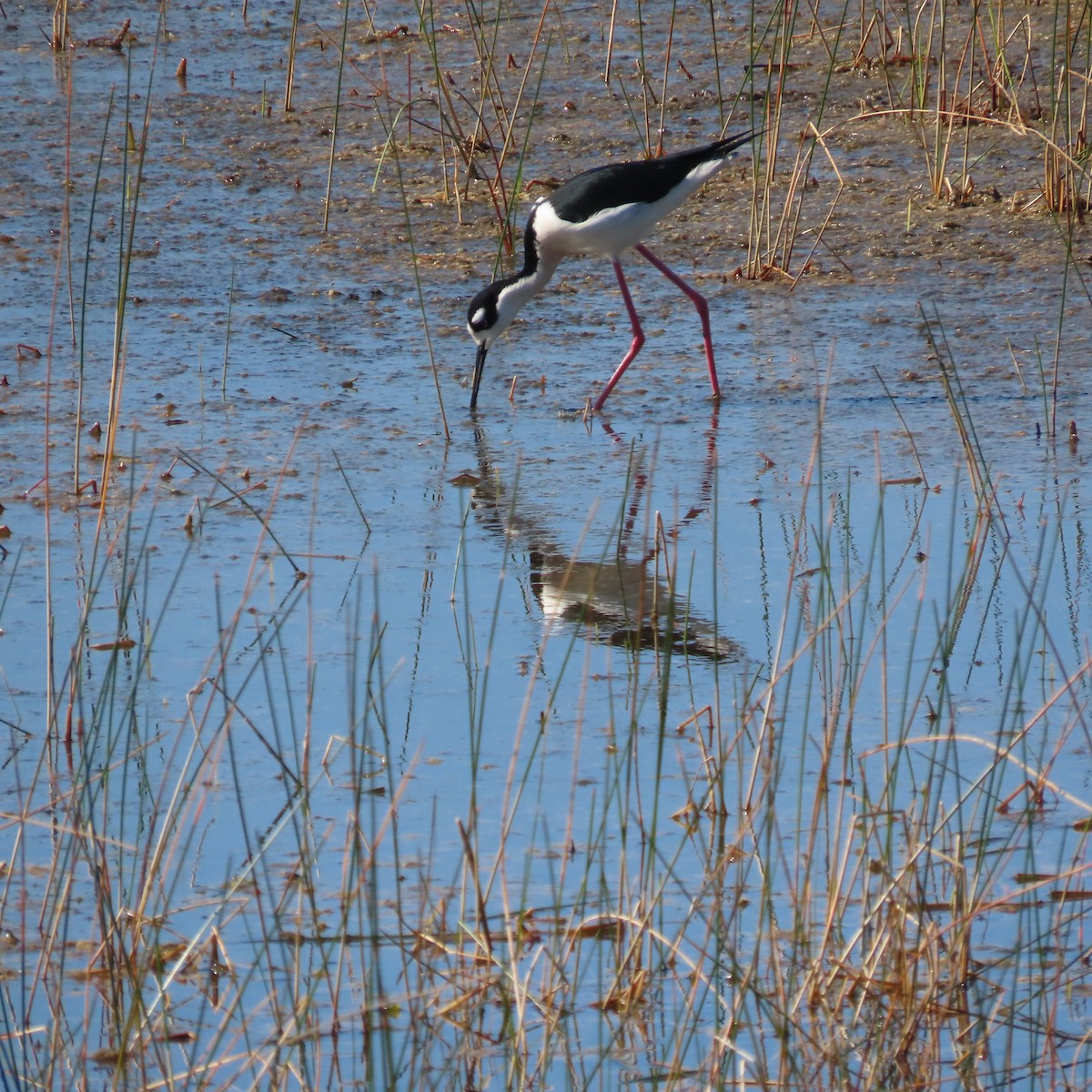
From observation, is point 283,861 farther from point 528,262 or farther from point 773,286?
point 773,286

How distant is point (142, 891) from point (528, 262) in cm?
399

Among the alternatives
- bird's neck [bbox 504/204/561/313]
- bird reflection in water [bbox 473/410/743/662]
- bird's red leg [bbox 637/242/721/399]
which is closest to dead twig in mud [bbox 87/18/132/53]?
bird's neck [bbox 504/204/561/313]

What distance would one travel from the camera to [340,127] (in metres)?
8.78

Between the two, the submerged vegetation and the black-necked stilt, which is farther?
the black-necked stilt

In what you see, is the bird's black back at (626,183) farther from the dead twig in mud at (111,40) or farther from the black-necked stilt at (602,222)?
the dead twig in mud at (111,40)

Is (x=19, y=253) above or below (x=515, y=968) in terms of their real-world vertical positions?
above

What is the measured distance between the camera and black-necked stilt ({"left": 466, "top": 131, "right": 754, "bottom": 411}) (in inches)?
239

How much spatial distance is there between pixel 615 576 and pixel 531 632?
1.62ft

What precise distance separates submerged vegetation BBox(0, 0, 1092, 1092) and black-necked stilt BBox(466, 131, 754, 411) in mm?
254

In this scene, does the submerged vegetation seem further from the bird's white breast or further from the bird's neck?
the bird's white breast

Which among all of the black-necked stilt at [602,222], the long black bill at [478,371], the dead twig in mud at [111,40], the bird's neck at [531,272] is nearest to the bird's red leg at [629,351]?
the black-necked stilt at [602,222]

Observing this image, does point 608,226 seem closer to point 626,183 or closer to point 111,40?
point 626,183

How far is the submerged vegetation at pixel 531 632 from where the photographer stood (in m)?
2.63

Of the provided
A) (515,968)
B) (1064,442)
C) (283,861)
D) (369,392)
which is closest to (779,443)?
(1064,442)
